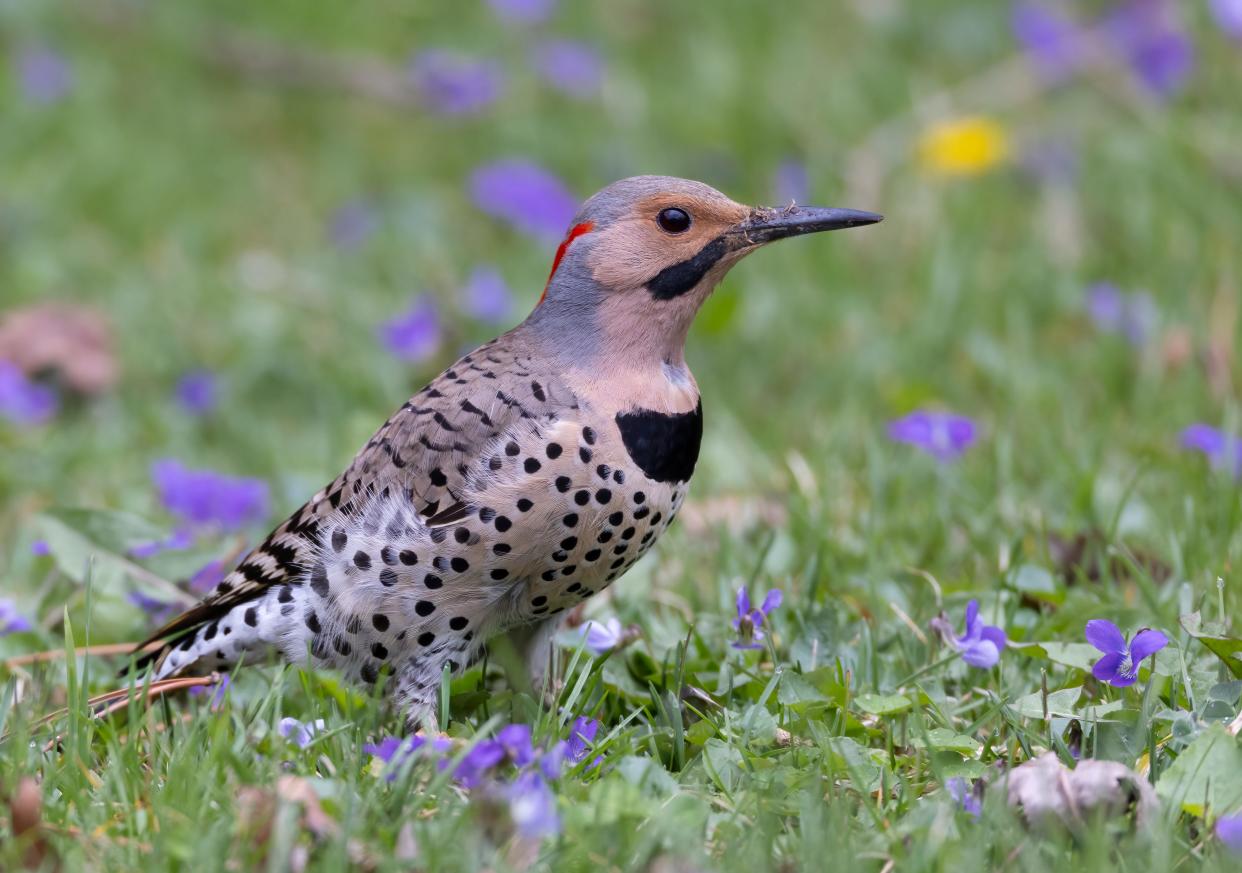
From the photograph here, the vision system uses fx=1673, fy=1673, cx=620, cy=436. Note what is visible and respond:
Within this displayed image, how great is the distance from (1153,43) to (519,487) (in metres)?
6.57

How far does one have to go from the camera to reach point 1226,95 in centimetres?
912

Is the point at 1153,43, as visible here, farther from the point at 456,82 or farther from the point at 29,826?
the point at 29,826

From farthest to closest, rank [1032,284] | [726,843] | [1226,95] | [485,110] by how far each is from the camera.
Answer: [485,110] → [1226,95] → [1032,284] → [726,843]

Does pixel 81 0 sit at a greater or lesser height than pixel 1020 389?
greater

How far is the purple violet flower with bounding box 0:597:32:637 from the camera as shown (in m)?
4.85

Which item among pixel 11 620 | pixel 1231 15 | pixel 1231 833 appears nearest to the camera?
pixel 1231 833

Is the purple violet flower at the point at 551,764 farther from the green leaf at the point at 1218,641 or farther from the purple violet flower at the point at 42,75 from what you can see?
the purple violet flower at the point at 42,75

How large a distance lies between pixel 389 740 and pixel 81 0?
29.7ft

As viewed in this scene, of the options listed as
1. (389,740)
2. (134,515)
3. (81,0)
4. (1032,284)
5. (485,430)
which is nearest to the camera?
(389,740)

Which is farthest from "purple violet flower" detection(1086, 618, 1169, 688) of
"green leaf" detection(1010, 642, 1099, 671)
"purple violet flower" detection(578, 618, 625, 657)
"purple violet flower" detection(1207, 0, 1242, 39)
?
"purple violet flower" detection(1207, 0, 1242, 39)

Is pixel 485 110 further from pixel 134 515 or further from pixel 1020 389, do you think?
pixel 134 515

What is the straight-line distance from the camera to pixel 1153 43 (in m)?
9.37

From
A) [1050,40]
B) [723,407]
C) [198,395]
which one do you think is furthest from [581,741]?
[1050,40]

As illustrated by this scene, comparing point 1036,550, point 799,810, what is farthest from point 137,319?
point 799,810
